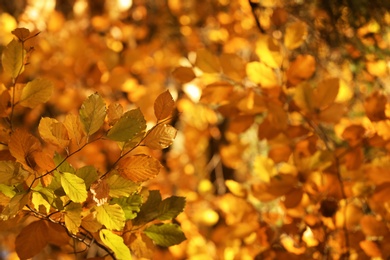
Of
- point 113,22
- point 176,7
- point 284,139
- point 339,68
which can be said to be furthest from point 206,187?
point 113,22

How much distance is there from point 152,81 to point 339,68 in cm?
257

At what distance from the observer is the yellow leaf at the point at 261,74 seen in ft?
5.00

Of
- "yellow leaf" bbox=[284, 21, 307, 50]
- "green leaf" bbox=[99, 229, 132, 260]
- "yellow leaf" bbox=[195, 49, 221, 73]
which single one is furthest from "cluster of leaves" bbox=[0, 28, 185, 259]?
"yellow leaf" bbox=[284, 21, 307, 50]

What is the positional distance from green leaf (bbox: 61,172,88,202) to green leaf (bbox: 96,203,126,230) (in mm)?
75

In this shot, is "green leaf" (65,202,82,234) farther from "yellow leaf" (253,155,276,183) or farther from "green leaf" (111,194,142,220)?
"yellow leaf" (253,155,276,183)

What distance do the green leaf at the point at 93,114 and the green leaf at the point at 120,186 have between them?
10 centimetres

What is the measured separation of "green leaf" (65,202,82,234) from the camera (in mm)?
992

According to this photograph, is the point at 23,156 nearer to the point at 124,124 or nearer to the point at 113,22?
the point at 124,124

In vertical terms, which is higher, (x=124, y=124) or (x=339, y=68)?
(x=124, y=124)

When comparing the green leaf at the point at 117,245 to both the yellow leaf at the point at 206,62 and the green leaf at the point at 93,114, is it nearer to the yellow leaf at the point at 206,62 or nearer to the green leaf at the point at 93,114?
the green leaf at the point at 93,114

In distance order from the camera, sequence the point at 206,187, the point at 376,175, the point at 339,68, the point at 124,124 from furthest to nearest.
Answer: the point at 206,187, the point at 339,68, the point at 376,175, the point at 124,124

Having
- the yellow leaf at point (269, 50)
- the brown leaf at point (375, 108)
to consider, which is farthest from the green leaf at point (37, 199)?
the brown leaf at point (375, 108)

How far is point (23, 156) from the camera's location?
101 centimetres

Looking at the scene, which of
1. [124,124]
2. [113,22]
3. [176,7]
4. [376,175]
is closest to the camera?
[124,124]
